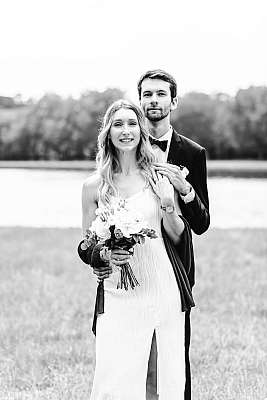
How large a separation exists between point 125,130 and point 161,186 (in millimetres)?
372

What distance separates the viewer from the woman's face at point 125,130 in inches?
166

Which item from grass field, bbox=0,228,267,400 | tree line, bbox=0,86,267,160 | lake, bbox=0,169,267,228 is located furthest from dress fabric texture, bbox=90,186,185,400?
tree line, bbox=0,86,267,160

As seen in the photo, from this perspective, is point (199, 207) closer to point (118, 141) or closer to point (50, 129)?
point (118, 141)

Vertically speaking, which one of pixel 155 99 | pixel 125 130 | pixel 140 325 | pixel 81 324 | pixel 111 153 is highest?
pixel 155 99

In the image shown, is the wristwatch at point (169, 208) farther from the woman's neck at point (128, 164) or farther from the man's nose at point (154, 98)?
the man's nose at point (154, 98)

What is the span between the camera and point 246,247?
13570 millimetres

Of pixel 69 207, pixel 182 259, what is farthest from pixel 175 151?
pixel 69 207

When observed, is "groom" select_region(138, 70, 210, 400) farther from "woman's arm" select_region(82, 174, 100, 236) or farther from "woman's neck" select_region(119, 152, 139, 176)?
"woman's arm" select_region(82, 174, 100, 236)

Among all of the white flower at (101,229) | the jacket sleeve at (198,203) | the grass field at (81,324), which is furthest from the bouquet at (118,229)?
the grass field at (81,324)

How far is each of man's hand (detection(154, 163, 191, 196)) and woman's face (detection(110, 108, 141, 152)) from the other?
22cm

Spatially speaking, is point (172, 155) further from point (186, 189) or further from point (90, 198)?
point (90, 198)

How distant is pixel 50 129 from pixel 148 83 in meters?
64.6

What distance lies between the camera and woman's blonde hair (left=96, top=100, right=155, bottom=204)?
4246mm

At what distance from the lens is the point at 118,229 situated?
13.0 ft
